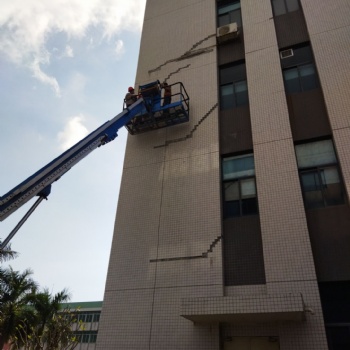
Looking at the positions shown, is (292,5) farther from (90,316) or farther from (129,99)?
(90,316)

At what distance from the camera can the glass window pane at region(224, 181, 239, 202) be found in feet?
40.6

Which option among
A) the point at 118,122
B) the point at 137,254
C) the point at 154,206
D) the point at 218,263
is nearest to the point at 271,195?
the point at 218,263

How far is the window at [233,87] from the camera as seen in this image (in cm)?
1442

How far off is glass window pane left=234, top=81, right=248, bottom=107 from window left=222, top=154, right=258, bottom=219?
270 centimetres

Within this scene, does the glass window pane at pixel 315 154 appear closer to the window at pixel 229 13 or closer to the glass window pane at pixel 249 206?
the glass window pane at pixel 249 206

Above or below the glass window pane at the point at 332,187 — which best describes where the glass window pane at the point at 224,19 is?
above

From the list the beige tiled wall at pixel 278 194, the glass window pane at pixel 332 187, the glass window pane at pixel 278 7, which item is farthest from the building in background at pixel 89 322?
the glass window pane at pixel 278 7

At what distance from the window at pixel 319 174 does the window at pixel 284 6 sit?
7576mm

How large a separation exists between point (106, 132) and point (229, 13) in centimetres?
978

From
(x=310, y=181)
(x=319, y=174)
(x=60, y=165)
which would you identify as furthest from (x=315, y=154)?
(x=60, y=165)

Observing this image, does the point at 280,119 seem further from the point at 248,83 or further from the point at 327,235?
the point at 327,235

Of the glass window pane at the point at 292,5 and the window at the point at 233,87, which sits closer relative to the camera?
the window at the point at 233,87

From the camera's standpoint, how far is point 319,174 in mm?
11445

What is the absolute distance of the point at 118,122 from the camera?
13.9 metres
